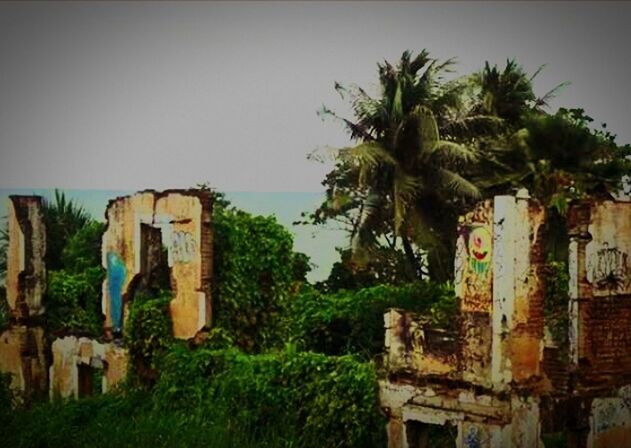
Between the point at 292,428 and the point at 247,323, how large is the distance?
110 inches

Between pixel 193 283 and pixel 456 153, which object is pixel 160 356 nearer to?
pixel 193 283

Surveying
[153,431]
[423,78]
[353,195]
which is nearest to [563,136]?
[423,78]

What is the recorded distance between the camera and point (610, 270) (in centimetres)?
1007

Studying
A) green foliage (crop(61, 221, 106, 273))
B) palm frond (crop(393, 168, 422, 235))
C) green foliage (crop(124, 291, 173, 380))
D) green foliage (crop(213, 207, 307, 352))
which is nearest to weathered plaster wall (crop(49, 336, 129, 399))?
green foliage (crop(124, 291, 173, 380))

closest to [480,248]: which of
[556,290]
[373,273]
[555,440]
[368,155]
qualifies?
[555,440]

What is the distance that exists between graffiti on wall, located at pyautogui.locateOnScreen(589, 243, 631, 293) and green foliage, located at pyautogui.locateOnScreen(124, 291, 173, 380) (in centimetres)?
522

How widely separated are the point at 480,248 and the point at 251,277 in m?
4.02

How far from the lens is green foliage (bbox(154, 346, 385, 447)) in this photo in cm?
1041

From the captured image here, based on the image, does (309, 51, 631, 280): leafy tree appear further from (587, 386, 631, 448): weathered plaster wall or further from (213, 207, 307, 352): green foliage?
(587, 386, 631, 448): weathered plaster wall

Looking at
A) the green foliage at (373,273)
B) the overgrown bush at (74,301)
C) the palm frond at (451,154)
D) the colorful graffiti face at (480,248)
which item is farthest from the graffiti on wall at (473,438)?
the green foliage at (373,273)

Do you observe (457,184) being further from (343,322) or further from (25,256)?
(25,256)

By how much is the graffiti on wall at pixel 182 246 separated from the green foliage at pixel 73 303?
8.58 ft

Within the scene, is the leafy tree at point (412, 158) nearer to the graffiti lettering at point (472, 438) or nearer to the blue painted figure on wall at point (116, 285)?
the blue painted figure on wall at point (116, 285)

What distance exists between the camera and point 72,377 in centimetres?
1383
